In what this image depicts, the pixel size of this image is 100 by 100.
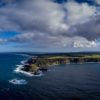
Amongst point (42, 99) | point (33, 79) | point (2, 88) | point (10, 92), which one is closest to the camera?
point (42, 99)

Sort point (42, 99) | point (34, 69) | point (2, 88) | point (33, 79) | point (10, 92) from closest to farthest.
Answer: point (42, 99), point (10, 92), point (2, 88), point (33, 79), point (34, 69)

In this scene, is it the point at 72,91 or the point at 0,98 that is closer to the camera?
the point at 0,98

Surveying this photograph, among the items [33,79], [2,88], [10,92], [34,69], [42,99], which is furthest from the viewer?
[34,69]

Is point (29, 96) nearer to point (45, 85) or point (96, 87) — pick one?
point (45, 85)

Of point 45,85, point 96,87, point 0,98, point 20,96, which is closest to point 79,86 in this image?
point 96,87

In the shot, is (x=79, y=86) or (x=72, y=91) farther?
(x=79, y=86)

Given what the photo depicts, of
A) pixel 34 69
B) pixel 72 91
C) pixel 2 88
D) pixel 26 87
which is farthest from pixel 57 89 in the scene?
pixel 34 69

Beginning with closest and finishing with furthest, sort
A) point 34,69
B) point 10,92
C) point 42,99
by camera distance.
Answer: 1. point 42,99
2. point 10,92
3. point 34,69

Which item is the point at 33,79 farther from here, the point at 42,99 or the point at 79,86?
the point at 42,99
